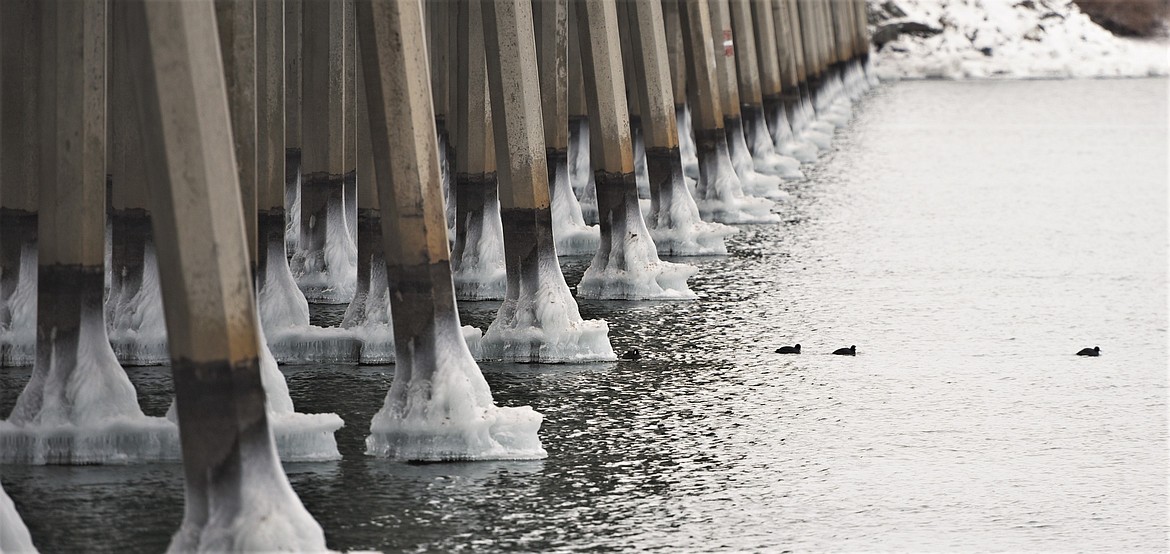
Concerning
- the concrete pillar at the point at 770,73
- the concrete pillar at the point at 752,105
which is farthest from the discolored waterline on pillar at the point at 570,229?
the concrete pillar at the point at 770,73

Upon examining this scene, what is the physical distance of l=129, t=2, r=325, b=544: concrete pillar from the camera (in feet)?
16.6

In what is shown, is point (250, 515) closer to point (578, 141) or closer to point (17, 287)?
point (17, 287)

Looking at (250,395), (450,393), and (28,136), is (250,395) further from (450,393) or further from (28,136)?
(28,136)

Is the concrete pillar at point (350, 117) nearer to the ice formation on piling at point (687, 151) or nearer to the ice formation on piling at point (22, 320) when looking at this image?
the ice formation on piling at point (22, 320)

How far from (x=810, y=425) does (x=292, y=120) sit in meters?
6.11

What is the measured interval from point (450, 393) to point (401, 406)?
197 mm

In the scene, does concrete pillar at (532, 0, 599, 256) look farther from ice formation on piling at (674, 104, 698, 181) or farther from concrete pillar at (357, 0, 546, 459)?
ice formation on piling at (674, 104, 698, 181)

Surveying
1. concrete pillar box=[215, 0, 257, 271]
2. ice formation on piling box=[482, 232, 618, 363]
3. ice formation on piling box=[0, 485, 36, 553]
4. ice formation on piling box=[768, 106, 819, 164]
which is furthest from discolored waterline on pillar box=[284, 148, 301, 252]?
ice formation on piling box=[768, 106, 819, 164]

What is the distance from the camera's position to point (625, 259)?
1094 centimetres

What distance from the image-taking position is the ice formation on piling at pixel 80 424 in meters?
6.77

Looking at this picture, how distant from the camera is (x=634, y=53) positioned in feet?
38.6

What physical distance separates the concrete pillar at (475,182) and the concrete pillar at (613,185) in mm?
581

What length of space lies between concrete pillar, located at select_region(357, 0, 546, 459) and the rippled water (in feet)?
0.43

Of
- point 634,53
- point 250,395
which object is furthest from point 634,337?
point 250,395
